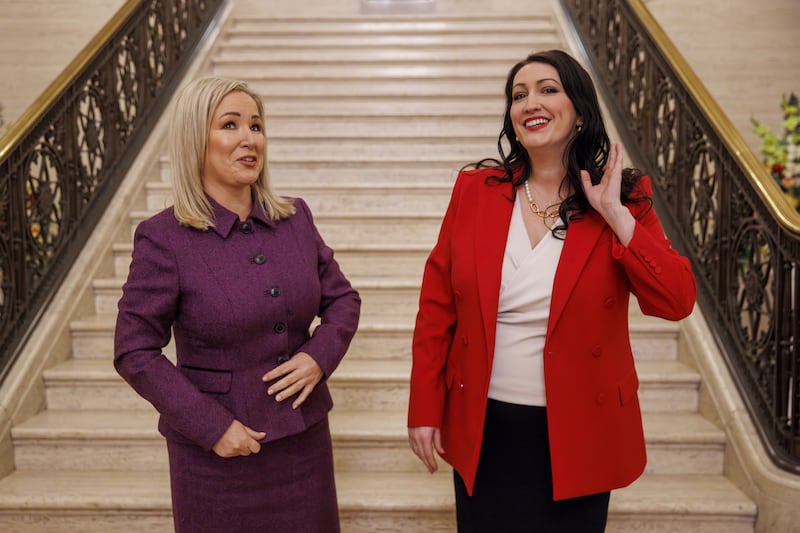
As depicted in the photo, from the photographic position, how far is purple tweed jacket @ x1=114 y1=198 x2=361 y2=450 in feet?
5.56

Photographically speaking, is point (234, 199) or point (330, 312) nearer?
point (234, 199)

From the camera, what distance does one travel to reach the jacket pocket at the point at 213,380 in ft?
5.85

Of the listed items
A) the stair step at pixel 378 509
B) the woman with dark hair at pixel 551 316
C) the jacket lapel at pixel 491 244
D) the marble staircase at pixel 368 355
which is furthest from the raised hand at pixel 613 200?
the stair step at pixel 378 509

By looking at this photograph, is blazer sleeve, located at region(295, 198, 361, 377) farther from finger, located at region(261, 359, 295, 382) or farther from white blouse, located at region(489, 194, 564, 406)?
white blouse, located at region(489, 194, 564, 406)

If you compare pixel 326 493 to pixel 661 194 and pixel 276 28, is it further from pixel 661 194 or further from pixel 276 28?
pixel 276 28

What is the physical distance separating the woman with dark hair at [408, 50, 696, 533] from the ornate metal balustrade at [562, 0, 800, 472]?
142 centimetres

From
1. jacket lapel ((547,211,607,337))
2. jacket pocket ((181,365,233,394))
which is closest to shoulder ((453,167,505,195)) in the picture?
jacket lapel ((547,211,607,337))

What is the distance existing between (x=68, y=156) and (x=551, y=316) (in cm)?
329

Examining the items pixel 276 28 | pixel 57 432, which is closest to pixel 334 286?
pixel 57 432

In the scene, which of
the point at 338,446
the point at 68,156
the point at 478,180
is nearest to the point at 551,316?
the point at 478,180

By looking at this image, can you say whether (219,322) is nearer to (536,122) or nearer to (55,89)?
(536,122)

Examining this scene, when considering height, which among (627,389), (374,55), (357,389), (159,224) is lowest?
(357,389)

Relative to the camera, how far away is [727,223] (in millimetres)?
3375

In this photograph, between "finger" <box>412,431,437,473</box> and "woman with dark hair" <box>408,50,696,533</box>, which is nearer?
"woman with dark hair" <box>408,50,696,533</box>
